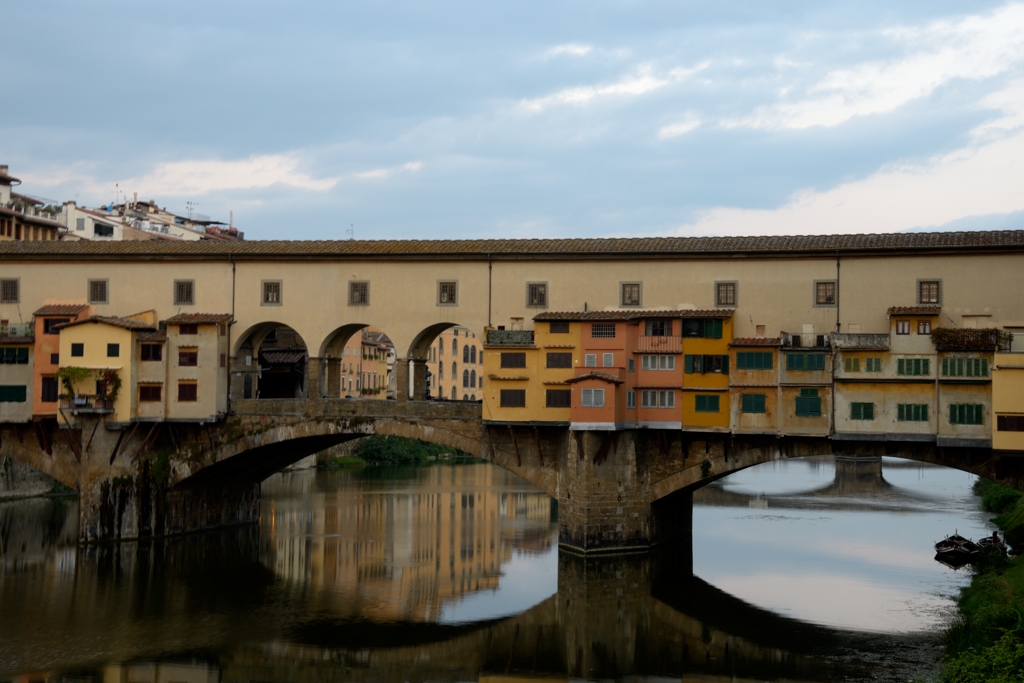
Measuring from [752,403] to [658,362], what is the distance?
3130mm

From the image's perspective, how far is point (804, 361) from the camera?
106 feet

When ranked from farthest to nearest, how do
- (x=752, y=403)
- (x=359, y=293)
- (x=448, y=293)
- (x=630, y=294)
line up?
(x=359, y=293) < (x=448, y=293) < (x=630, y=294) < (x=752, y=403)

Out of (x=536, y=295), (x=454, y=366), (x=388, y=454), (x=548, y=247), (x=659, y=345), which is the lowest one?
(x=388, y=454)

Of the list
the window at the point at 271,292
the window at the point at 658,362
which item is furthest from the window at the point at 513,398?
the window at the point at 271,292

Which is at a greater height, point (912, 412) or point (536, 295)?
point (536, 295)

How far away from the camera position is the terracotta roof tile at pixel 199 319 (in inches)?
1438

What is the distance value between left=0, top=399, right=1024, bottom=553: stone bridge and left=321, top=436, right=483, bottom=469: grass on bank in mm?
25626

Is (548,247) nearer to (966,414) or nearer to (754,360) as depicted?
(754,360)

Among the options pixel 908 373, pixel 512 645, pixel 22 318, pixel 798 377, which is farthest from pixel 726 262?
pixel 22 318

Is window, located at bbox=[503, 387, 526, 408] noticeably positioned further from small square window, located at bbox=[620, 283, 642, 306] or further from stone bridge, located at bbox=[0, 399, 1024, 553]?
small square window, located at bbox=[620, 283, 642, 306]

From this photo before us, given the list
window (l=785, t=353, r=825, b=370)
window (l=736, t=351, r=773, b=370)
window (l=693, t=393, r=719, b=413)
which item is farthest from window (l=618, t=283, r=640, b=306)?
window (l=785, t=353, r=825, b=370)

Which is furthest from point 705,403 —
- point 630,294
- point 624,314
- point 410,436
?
point 410,436

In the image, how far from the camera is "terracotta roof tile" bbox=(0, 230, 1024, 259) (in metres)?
32.4

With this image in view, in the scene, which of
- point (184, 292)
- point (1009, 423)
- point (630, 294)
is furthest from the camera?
point (184, 292)
